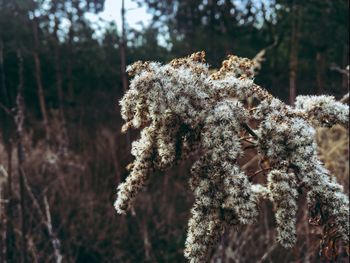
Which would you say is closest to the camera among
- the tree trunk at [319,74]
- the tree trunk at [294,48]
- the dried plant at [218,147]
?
the dried plant at [218,147]

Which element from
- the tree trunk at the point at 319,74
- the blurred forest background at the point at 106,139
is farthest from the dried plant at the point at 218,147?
the tree trunk at the point at 319,74

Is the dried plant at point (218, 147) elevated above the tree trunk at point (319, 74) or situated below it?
below

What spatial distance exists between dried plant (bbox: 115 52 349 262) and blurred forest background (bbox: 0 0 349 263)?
Result: 0.73 metres

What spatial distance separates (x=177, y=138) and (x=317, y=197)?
0.51m

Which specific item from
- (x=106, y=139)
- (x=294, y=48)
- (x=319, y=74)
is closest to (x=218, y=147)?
(x=294, y=48)

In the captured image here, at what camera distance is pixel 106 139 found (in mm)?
8320

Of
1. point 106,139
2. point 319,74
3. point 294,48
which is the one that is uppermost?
point 319,74

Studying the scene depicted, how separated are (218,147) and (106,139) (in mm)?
6818

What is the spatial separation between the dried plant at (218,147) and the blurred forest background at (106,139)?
2.41 ft

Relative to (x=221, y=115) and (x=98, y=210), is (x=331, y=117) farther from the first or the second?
(x=98, y=210)

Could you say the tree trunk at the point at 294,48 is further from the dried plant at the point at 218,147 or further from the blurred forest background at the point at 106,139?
the dried plant at the point at 218,147

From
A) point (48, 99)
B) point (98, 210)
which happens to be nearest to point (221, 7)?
point (98, 210)

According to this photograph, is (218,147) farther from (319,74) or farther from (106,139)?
(319,74)

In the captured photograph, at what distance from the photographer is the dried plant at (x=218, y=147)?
1615mm
